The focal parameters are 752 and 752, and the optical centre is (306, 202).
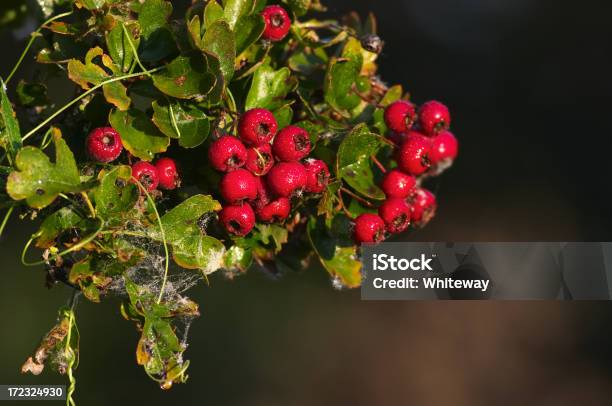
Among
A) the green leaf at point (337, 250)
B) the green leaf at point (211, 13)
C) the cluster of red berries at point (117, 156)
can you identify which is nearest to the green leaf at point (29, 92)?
the cluster of red berries at point (117, 156)

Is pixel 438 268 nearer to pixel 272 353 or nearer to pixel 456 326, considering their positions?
pixel 272 353

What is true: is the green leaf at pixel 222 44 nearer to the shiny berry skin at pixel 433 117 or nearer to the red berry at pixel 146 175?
the red berry at pixel 146 175

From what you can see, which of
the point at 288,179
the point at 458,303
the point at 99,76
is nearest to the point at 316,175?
the point at 288,179

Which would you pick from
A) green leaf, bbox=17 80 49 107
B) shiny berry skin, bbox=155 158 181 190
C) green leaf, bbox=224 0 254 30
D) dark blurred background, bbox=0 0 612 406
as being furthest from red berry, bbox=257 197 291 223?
dark blurred background, bbox=0 0 612 406

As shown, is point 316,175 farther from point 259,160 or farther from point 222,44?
point 222,44

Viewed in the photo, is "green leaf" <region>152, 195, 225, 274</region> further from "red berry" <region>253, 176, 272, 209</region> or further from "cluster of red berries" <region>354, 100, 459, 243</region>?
"cluster of red berries" <region>354, 100, 459, 243</region>
